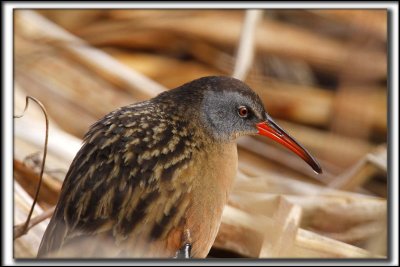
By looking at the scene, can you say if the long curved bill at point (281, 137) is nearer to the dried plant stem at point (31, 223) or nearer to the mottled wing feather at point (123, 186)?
the mottled wing feather at point (123, 186)

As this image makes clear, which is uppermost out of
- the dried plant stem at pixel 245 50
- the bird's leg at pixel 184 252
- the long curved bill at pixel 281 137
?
the dried plant stem at pixel 245 50

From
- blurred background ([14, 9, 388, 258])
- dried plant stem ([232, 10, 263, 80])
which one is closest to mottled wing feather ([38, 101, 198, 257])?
blurred background ([14, 9, 388, 258])

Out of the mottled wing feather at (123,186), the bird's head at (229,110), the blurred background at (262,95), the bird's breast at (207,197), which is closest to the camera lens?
the mottled wing feather at (123,186)

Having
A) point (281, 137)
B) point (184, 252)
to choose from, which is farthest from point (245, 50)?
point (184, 252)

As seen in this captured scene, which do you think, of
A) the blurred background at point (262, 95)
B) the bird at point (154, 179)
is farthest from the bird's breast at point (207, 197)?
the blurred background at point (262, 95)

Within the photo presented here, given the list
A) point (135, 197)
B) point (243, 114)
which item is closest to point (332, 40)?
point (243, 114)

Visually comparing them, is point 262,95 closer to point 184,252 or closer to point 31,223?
point 184,252

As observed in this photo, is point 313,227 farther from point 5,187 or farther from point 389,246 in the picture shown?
point 5,187
